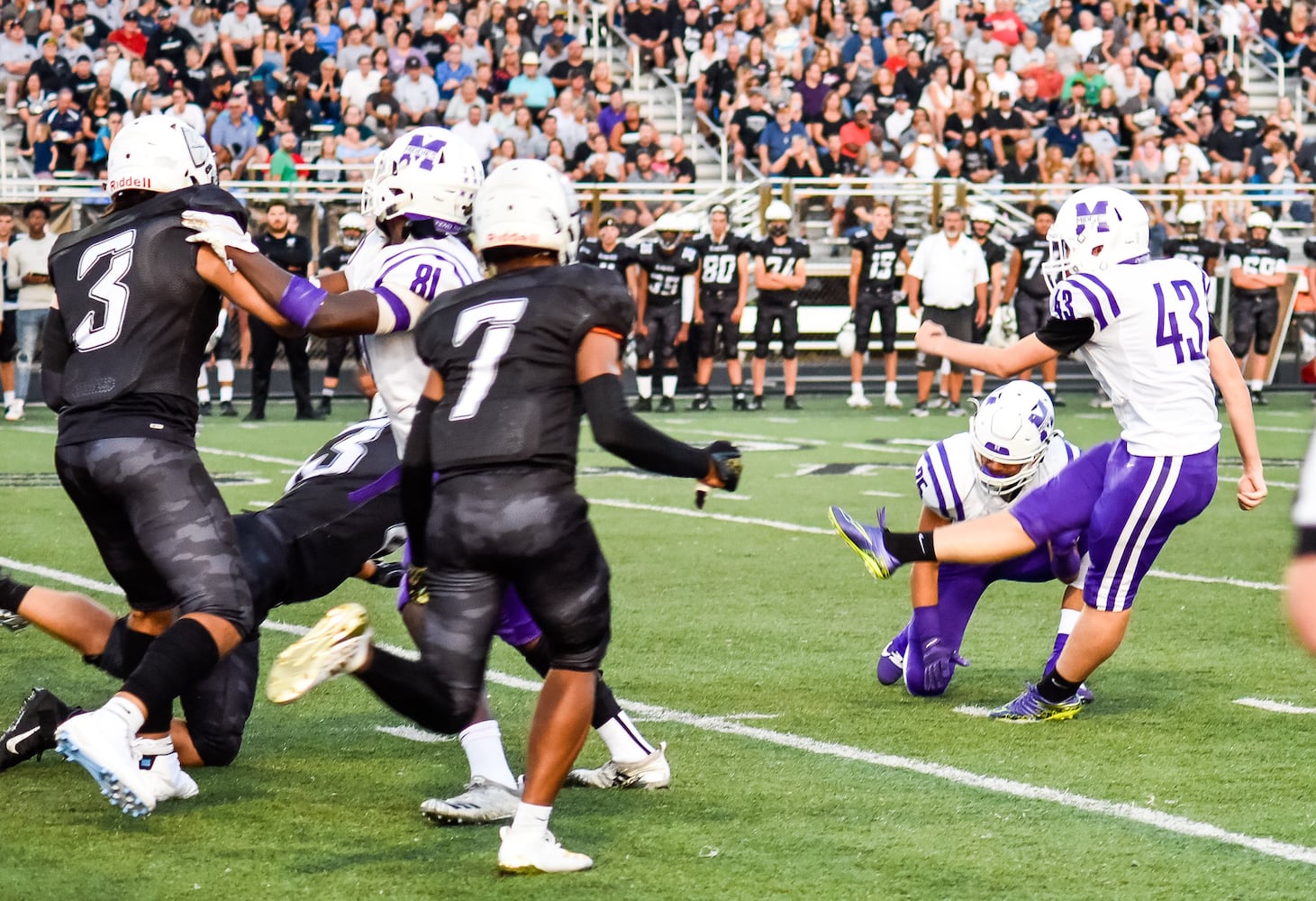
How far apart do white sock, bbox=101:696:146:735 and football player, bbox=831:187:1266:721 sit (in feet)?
7.41

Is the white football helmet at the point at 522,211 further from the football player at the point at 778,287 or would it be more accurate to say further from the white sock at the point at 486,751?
the football player at the point at 778,287

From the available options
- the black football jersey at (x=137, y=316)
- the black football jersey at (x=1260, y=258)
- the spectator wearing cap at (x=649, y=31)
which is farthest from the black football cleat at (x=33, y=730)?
the spectator wearing cap at (x=649, y=31)

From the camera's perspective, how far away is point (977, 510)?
593 cm

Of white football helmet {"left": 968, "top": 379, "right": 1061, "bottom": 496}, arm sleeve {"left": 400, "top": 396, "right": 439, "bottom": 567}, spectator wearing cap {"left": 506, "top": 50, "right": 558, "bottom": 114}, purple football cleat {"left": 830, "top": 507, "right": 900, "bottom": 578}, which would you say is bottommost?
purple football cleat {"left": 830, "top": 507, "right": 900, "bottom": 578}

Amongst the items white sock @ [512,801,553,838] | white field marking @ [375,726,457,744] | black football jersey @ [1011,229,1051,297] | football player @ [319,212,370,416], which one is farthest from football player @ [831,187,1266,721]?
black football jersey @ [1011,229,1051,297]

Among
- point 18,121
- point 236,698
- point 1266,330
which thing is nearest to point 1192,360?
point 236,698

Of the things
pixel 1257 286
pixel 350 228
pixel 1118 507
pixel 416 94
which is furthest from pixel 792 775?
pixel 416 94

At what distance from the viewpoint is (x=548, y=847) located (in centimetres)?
394

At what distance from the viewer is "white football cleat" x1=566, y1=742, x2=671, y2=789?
183 inches

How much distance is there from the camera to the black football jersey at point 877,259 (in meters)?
→ 16.6

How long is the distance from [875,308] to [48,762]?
12.5 m

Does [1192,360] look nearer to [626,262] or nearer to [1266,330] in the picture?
[626,262]

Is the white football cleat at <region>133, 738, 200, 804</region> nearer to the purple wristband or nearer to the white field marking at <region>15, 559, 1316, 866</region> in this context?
the purple wristband

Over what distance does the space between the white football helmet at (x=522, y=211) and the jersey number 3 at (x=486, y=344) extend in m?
0.16
